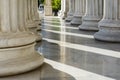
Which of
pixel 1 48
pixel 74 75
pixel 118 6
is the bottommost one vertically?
pixel 74 75

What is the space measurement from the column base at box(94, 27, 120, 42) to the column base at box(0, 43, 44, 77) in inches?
232

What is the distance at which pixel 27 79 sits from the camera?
6.45 m

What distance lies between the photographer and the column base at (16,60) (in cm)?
661

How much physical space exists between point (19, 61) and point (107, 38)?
6.59 m

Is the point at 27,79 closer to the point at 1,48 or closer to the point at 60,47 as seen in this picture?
the point at 1,48

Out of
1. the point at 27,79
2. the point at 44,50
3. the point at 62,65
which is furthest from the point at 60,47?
the point at 27,79

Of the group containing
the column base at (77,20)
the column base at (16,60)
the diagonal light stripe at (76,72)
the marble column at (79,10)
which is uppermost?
the marble column at (79,10)

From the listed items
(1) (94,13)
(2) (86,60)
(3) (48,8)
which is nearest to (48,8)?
(3) (48,8)

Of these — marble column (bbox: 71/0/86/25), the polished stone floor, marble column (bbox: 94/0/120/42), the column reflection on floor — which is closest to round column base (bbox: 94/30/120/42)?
marble column (bbox: 94/0/120/42)

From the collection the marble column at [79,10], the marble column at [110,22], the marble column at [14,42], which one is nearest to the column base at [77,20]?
the marble column at [79,10]

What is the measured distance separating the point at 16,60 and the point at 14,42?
0.42m

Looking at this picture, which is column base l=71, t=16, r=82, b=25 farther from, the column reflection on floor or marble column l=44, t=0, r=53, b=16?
marble column l=44, t=0, r=53, b=16

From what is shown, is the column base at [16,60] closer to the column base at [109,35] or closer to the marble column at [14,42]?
the marble column at [14,42]

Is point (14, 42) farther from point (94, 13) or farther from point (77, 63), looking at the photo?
point (94, 13)
